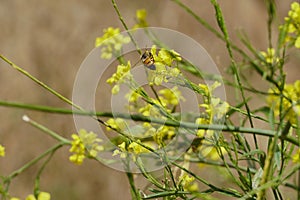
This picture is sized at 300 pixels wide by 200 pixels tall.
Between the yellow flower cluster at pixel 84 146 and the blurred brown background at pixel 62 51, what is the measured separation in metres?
1.71

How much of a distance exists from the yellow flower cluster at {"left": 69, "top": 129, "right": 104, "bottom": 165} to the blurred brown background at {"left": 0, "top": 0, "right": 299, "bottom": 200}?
5.62ft

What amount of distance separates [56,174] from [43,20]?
2.88ft

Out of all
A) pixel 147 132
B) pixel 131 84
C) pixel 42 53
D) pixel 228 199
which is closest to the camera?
pixel 131 84

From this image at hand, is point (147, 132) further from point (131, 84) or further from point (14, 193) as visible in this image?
point (14, 193)

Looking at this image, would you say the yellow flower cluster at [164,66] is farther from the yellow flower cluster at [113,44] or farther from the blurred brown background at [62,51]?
the blurred brown background at [62,51]

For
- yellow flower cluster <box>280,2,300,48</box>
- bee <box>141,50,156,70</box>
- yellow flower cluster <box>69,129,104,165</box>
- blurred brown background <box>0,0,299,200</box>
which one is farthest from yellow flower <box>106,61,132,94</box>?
blurred brown background <box>0,0,299,200</box>

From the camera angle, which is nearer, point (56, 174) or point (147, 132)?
point (147, 132)

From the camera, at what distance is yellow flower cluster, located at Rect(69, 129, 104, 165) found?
2.77 feet

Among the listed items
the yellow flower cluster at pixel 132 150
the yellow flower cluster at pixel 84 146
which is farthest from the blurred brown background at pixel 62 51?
the yellow flower cluster at pixel 132 150

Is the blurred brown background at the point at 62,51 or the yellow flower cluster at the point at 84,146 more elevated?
the blurred brown background at the point at 62,51

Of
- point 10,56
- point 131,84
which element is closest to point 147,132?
point 131,84

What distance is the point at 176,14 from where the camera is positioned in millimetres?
3035

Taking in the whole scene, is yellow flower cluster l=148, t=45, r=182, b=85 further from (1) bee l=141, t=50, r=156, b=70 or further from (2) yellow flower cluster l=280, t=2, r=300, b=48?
(2) yellow flower cluster l=280, t=2, r=300, b=48

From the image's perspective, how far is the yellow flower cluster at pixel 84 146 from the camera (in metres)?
0.84
